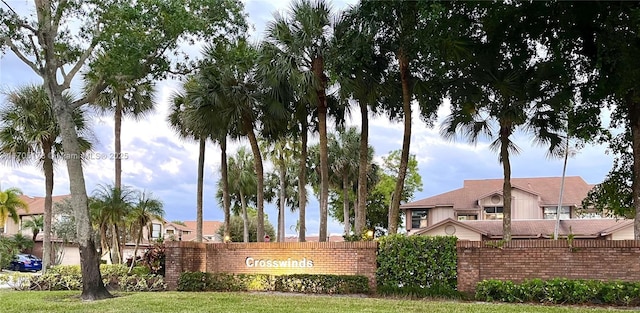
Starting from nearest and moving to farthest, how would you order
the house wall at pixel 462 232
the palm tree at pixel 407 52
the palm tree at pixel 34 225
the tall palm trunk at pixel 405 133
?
the palm tree at pixel 407 52 → the tall palm trunk at pixel 405 133 → the house wall at pixel 462 232 → the palm tree at pixel 34 225

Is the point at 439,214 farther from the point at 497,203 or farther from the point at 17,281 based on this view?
the point at 17,281

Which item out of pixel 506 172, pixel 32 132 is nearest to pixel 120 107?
pixel 32 132

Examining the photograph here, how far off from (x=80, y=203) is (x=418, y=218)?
24.9 m

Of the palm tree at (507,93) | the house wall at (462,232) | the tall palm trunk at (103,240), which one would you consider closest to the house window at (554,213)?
the house wall at (462,232)

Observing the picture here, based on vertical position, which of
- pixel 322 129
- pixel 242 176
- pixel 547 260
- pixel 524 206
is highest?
pixel 322 129

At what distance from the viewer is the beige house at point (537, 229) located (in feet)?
A: 97.9

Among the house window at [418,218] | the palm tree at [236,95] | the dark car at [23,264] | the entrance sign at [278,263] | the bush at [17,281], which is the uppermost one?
the palm tree at [236,95]

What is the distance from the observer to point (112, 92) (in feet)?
86.8

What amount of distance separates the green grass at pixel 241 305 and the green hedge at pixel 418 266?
1369mm

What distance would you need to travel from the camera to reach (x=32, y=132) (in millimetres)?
22828

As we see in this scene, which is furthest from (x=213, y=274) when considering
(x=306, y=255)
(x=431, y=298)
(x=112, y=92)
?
(x=112, y=92)

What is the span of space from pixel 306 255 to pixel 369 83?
18.8 feet

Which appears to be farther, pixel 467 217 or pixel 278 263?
pixel 467 217

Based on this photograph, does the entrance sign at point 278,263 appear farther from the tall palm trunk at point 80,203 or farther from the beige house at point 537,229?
the beige house at point 537,229
